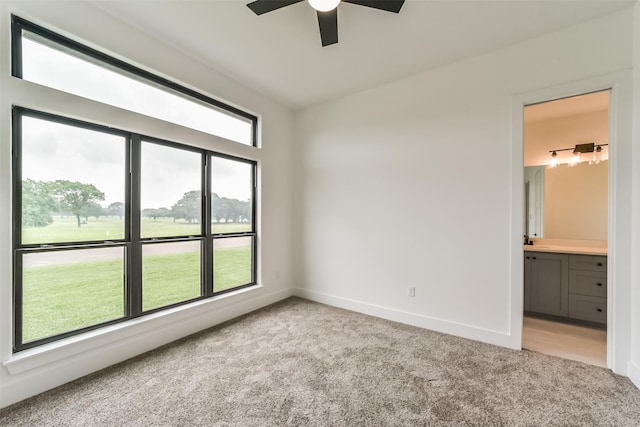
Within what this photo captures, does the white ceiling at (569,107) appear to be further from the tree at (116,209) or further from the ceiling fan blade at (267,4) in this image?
the tree at (116,209)

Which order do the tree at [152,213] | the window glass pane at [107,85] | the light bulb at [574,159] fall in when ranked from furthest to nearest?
the light bulb at [574,159] → the tree at [152,213] → the window glass pane at [107,85]

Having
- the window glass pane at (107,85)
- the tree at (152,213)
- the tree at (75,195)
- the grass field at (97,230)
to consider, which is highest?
the window glass pane at (107,85)

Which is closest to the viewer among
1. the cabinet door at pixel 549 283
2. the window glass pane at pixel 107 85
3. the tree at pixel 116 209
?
the window glass pane at pixel 107 85

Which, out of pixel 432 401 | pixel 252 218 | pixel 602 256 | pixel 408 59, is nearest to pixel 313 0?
pixel 408 59

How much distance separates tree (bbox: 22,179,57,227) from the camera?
1843 mm

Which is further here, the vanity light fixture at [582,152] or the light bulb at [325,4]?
the vanity light fixture at [582,152]

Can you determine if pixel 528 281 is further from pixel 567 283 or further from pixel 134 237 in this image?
pixel 134 237

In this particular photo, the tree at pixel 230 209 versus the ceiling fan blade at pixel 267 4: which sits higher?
the ceiling fan blade at pixel 267 4

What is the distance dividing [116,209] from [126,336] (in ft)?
3.76

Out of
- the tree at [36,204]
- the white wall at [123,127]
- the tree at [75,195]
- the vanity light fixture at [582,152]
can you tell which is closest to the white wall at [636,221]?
the vanity light fixture at [582,152]

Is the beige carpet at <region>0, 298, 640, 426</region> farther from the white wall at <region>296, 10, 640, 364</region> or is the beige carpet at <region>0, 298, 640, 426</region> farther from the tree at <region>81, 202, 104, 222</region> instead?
the tree at <region>81, 202, 104, 222</region>

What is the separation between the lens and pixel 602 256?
2.92 m

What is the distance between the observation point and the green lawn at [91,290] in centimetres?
190

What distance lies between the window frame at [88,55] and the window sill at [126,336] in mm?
2005
